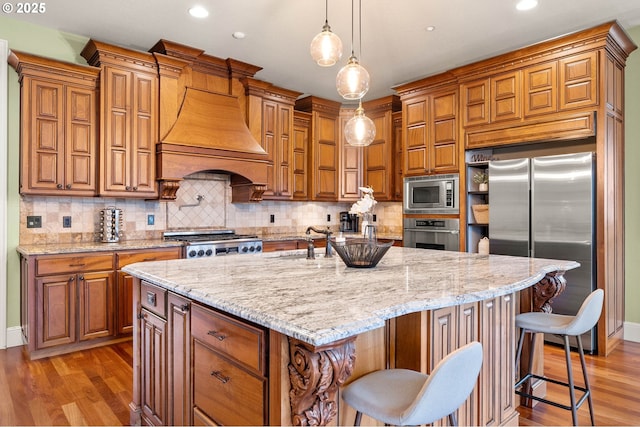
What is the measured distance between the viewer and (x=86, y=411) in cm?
244

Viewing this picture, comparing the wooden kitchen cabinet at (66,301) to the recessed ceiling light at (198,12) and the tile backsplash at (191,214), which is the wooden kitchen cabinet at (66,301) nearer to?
the tile backsplash at (191,214)

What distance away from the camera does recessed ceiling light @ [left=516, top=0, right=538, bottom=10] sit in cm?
325

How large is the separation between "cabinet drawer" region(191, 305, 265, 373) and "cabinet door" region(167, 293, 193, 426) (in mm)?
86

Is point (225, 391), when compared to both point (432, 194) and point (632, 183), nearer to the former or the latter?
point (432, 194)

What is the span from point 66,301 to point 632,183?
17.1 ft

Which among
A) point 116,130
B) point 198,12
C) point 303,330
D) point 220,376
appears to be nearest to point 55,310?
point 116,130

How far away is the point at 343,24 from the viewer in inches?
145

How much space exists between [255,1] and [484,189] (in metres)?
2.97

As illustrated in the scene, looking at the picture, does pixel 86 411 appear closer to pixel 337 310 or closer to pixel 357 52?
pixel 337 310

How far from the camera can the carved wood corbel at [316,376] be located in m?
1.15

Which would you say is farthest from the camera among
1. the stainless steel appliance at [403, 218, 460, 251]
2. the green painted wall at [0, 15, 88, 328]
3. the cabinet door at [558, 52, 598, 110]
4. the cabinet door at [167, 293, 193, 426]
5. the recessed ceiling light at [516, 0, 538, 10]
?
the stainless steel appliance at [403, 218, 460, 251]

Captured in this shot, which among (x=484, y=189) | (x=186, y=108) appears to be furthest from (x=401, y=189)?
(x=186, y=108)

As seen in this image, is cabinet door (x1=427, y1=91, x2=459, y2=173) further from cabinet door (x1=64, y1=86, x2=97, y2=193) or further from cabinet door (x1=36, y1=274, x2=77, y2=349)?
cabinet door (x1=36, y1=274, x2=77, y2=349)

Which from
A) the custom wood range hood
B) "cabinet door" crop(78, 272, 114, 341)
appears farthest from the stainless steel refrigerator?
"cabinet door" crop(78, 272, 114, 341)
